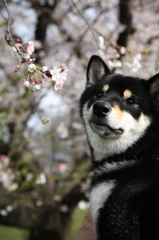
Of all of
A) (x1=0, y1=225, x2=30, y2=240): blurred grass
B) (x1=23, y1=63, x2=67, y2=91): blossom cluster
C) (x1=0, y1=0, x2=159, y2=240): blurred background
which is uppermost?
(x1=23, y1=63, x2=67, y2=91): blossom cluster

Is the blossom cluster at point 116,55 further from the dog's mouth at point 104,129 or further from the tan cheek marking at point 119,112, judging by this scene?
the dog's mouth at point 104,129

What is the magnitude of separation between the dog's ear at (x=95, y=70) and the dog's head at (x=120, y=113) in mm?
331

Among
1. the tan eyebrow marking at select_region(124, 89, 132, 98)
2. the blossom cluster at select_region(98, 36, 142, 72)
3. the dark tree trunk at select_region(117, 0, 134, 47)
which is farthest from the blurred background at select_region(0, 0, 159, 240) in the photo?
the tan eyebrow marking at select_region(124, 89, 132, 98)

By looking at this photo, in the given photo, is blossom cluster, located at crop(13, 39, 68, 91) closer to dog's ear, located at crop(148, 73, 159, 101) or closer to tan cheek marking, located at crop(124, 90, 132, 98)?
tan cheek marking, located at crop(124, 90, 132, 98)

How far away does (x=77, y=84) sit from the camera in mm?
7609

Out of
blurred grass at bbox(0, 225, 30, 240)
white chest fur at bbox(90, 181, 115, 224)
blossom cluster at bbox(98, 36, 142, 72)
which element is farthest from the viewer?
blurred grass at bbox(0, 225, 30, 240)

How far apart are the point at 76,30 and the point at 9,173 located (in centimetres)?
413

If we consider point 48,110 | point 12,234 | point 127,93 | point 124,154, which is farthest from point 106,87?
point 12,234

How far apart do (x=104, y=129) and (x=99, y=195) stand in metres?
0.61

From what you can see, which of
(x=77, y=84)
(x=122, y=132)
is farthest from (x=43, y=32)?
(x=122, y=132)

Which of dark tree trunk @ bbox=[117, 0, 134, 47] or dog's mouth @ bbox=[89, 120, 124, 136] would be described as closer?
dog's mouth @ bbox=[89, 120, 124, 136]

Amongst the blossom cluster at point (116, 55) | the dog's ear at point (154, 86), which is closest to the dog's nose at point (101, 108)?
the dog's ear at point (154, 86)

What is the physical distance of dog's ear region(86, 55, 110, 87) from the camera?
327 cm

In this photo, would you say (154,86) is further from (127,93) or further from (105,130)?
(105,130)
